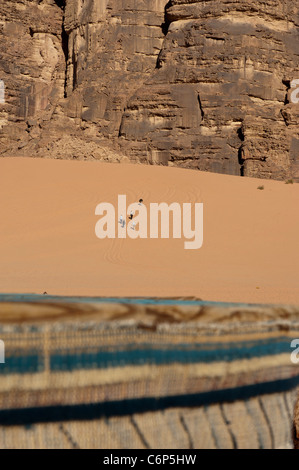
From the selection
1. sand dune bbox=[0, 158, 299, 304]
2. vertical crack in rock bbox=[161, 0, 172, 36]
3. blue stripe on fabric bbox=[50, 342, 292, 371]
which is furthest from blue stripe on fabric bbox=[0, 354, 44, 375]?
vertical crack in rock bbox=[161, 0, 172, 36]

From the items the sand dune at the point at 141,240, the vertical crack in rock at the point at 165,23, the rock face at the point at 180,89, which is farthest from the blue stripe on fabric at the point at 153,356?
the vertical crack in rock at the point at 165,23

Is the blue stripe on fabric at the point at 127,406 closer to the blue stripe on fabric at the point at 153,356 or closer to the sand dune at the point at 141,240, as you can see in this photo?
the blue stripe on fabric at the point at 153,356

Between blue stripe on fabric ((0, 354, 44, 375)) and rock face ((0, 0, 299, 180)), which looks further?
rock face ((0, 0, 299, 180))

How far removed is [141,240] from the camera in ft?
42.1

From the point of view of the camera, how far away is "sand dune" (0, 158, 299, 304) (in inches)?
330

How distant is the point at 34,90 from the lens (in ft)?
131

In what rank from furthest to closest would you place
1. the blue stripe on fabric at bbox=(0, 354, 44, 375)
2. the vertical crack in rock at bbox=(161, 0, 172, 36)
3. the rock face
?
the vertical crack in rock at bbox=(161, 0, 172, 36)
the rock face
the blue stripe on fabric at bbox=(0, 354, 44, 375)

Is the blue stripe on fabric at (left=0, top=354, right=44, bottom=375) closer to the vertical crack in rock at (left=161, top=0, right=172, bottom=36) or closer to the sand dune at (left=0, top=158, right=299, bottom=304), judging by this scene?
the sand dune at (left=0, top=158, right=299, bottom=304)

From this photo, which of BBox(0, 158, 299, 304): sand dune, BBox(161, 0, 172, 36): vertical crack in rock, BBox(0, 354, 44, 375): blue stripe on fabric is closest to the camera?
BBox(0, 354, 44, 375): blue stripe on fabric

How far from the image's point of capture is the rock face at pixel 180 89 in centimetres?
2864

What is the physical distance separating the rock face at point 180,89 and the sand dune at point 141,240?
6.78m

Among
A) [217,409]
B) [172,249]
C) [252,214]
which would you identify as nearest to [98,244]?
[172,249]

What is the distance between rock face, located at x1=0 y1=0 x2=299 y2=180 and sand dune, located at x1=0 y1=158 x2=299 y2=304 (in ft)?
22.2

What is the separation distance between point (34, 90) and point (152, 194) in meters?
25.5
